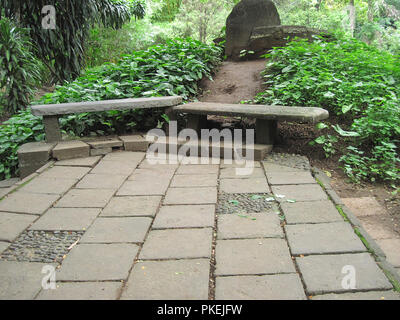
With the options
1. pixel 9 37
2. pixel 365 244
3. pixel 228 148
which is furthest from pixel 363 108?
pixel 9 37

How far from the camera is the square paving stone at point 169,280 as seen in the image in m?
1.64

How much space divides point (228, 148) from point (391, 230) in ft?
5.22

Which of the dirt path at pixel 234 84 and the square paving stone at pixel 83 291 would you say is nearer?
the square paving stone at pixel 83 291

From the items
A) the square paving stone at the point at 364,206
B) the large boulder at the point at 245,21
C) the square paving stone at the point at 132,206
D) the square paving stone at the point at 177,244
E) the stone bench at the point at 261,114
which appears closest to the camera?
the square paving stone at the point at 177,244

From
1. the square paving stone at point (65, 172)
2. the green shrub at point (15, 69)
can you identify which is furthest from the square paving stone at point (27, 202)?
the green shrub at point (15, 69)

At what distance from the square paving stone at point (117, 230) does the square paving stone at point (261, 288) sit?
633 millimetres

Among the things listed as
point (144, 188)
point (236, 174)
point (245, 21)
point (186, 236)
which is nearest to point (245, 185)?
point (236, 174)

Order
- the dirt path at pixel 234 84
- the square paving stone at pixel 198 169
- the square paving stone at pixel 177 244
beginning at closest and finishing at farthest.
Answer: the square paving stone at pixel 177 244 → the square paving stone at pixel 198 169 → the dirt path at pixel 234 84

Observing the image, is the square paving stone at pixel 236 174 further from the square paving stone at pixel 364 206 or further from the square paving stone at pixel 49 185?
the square paving stone at pixel 49 185

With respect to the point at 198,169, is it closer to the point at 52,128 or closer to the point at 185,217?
the point at 185,217

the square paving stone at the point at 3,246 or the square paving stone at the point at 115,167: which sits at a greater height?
the square paving stone at the point at 115,167

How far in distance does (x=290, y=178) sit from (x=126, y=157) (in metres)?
1.56

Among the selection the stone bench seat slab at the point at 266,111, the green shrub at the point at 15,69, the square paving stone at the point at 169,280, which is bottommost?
the square paving stone at the point at 169,280

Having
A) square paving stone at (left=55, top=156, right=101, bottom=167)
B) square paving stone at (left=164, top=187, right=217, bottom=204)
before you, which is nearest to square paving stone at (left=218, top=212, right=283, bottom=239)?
square paving stone at (left=164, top=187, right=217, bottom=204)
